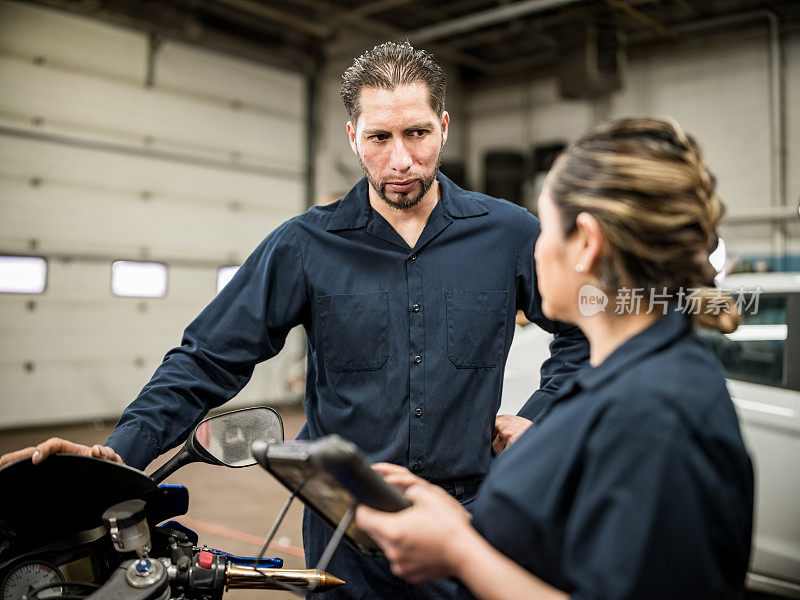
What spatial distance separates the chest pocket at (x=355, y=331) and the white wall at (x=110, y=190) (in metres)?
6.41

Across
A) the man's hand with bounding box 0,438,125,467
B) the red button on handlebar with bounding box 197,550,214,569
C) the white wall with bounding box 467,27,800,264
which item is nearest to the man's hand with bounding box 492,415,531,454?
the red button on handlebar with bounding box 197,550,214,569

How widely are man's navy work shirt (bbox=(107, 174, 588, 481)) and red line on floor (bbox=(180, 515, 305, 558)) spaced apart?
2.71 metres

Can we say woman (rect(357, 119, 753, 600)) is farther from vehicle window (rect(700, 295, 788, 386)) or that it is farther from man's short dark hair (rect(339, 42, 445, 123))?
vehicle window (rect(700, 295, 788, 386))

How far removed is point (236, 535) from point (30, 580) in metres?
3.53

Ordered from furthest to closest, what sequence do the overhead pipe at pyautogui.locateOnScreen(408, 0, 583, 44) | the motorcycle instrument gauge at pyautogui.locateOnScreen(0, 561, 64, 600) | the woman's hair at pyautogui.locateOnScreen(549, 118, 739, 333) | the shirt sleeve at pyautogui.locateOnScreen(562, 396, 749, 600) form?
the overhead pipe at pyautogui.locateOnScreen(408, 0, 583, 44) < the motorcycle instrument gauge at pyautogui.locateOnScreen(0, 561, 64, 600) < the woman's hair at pyautogui.locateOnScreen(549, 118, 739, 333) < the shirt sleeve at pyautogui.locateOnScreen(562, 396, 749, 600)

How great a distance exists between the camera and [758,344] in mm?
3518

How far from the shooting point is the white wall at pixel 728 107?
26.8 ft

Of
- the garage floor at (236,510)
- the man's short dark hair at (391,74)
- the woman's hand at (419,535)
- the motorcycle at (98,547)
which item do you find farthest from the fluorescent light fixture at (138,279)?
the woman's hand at (419,535)

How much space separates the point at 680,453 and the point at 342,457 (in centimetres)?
39

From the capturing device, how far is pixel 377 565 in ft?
5.14

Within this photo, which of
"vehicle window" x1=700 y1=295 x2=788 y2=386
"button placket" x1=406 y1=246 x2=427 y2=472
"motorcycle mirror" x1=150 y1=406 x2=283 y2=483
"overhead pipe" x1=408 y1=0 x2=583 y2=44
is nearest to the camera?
"motorcycle mirror" x1=150 y1=406 x2=283 y2=483

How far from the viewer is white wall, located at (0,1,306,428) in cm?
697

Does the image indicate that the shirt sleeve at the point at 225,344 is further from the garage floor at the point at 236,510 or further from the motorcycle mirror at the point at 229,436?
the garage floor at the point at 236,510

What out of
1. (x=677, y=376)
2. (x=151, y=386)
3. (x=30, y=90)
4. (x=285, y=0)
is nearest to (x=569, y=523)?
(x=677, y=376)
